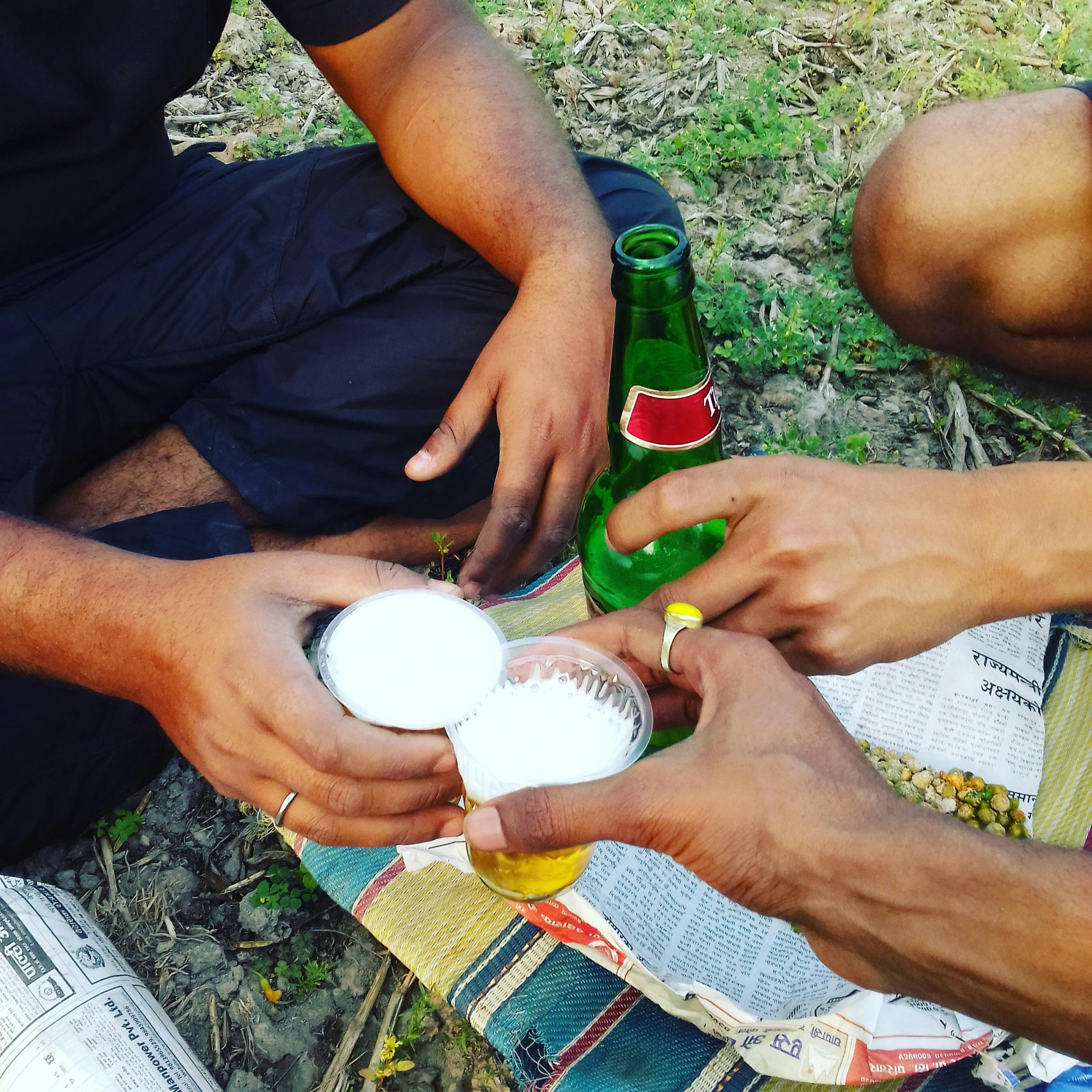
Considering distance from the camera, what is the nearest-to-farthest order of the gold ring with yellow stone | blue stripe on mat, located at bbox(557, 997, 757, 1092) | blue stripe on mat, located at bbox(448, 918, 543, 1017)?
the gold ring with yellow stone < blue stripe on mat, located at bbox(557, 997, 757, 1092) < blue stripe on mat, located at bbox(448, 918, 543, 1017)

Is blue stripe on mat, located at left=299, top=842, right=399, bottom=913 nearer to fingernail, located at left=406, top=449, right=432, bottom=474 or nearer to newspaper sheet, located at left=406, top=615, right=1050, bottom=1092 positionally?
newspaper sheet, located at left=406, top=615, right=1050, bottom=1092

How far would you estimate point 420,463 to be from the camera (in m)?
1.96

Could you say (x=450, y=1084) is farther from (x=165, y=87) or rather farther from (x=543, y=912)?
(x=165, y=87)

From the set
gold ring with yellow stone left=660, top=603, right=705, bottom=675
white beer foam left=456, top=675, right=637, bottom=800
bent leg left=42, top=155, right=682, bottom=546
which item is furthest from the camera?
bent leg left=42, top=155, right=682, bottom=546

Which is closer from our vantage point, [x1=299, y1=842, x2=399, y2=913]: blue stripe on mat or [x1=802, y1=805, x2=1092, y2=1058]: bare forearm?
[x1=802, y1=805, x2=1092, y2=1058]: bare forearm

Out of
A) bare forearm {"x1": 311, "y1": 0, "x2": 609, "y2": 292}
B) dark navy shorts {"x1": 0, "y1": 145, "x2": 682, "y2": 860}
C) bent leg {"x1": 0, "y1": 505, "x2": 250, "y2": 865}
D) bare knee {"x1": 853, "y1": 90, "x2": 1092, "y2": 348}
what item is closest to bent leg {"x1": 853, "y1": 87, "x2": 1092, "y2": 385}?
bare knee {"x1": 853, "y1": 90, "x2": 1092, "y2": 348}

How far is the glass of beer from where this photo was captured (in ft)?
4.53

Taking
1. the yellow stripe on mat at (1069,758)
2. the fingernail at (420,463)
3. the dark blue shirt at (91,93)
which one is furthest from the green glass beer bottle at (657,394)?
→ the dark blue shirt at (91,93)

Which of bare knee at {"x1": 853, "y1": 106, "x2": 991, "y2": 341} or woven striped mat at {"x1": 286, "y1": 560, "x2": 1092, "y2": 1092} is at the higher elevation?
bare knee at {"x1": 853, "y1": 106, "x2": 991, "y2": 341}

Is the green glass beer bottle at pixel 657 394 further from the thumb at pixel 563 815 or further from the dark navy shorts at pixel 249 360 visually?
the dark navy shorts at pixel 249 360

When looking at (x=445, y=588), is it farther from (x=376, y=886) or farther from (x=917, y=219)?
(x=917, y=219)

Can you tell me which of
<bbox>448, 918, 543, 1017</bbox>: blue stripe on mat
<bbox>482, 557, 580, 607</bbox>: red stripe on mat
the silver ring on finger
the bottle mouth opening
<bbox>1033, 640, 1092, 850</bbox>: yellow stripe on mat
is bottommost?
<bbox>1033, 640, 1092, 850</bbox>: yellow stripe on mat

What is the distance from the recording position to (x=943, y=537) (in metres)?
1.70

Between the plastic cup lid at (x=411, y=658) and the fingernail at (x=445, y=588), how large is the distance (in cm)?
4
